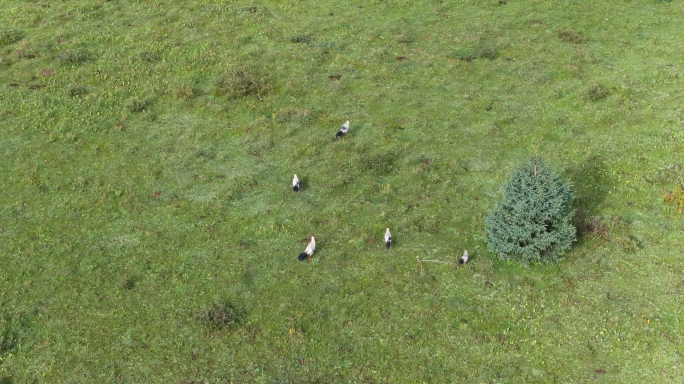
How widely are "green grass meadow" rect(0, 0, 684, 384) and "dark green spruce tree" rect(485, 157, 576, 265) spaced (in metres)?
0.64

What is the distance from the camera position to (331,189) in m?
24.2

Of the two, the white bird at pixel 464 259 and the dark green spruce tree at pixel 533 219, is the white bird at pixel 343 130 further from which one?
the white bird at pixel 464 259

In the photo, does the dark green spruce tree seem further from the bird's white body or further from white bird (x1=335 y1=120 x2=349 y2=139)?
white bird (x1=335 y1=120 x2=349 y2=139)

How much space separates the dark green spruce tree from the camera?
64.5 feet

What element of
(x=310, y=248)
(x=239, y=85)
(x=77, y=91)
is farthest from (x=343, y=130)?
(x=77, y=91)

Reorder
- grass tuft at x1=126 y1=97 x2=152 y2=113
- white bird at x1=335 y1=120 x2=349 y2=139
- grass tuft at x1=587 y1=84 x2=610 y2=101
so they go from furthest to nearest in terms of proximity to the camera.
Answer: grass tuft at x1=587 y1=84 x2=610 y2=101
grass tuft at x1=126 y1=97 x2=152 y2=113
white bird at x1=335 y1=120 x2=349 y2=139

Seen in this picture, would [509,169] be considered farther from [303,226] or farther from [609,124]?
[303,226]

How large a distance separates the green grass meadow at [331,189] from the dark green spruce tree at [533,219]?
2.10ft

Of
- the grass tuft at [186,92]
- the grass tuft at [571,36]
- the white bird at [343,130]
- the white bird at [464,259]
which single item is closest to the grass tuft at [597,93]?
the grass tuft at [571,36]

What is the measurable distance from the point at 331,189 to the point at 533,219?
8.01 metres

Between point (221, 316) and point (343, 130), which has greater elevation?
point (221, 316)

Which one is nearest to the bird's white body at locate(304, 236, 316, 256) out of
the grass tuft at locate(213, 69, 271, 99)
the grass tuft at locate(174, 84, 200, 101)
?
the grass tuft at locate(213, 69, 271, 99)

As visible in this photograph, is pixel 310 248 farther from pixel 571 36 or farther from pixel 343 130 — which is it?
pixel 571 36

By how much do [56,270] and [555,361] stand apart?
1608 centimetres
